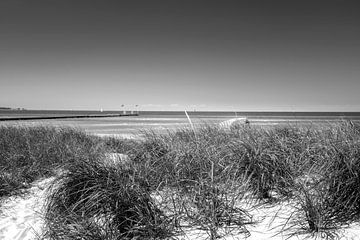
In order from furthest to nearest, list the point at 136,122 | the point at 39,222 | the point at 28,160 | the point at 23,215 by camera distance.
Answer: the point at 136,122 < the point at 28,160 < the point at 23,215 < the point at 39,222

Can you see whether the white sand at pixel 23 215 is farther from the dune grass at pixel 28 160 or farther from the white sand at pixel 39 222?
the dune grass at pixel 28 160

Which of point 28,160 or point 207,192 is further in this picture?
point 28,160

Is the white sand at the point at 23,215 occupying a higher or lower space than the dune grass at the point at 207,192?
lower

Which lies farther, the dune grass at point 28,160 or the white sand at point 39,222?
the dune grass at point 28,160

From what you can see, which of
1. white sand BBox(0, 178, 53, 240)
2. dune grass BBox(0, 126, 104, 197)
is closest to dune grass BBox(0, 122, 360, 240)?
dune grass BBox(0, 126, 104, 197)

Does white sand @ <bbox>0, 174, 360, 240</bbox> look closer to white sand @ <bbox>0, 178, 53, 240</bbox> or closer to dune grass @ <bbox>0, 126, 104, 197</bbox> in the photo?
white sand @ <bbox>0, 178, 53, 240</bbox>

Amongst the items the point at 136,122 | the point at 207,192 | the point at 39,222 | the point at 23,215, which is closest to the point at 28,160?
the point at 23,215

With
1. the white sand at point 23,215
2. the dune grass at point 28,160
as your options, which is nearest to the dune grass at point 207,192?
the dune grass at point 28,160

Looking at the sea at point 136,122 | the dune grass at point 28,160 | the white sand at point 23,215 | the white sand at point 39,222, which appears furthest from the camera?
the sea at point 136,122

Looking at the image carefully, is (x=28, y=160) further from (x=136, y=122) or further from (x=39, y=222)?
(x=136, y=122)

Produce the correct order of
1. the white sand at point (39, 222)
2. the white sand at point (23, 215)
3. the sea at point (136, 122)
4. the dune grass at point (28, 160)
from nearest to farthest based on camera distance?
the white sand at point (39, 222) < the white sand at point (23, 215) < the dune grass at point (28, 160) < the sea at point (136, 122)

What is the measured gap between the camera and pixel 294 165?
12.2 feet

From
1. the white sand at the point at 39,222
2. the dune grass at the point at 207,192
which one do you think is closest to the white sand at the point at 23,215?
the white sand at the point at 39,222

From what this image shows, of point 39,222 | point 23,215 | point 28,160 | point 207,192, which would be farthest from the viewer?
point 28,160
